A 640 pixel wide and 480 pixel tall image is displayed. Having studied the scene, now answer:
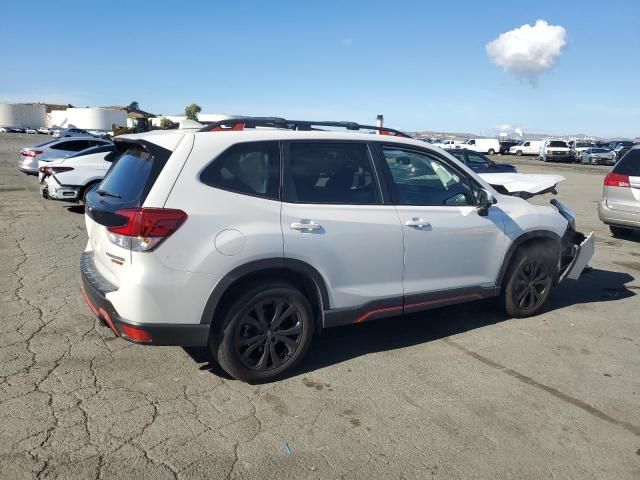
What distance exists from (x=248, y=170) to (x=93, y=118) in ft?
333

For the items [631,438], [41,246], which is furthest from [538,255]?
[41,246]

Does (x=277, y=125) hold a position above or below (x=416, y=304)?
above

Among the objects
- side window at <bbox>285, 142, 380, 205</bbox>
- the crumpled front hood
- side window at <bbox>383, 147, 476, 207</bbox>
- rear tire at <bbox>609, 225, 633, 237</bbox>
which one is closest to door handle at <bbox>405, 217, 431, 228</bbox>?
side window at <bbox>383, 147, 476, 207</bbox>

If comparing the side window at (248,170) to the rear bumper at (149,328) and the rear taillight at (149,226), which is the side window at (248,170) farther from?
the rear bumper at (149,328)

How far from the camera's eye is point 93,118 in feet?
311

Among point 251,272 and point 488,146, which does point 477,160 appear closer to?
point 251,272

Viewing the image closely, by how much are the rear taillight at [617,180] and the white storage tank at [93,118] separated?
95345mm

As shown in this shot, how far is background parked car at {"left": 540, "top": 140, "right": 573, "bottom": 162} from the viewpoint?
1815 inches

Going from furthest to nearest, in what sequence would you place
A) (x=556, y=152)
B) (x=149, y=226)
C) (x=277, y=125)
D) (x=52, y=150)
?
(x=556, y=152) < (x=52, y=150) < (x=277, y=125) < (x=149, y=226)

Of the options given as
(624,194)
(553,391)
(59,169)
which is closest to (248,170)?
(553,391)

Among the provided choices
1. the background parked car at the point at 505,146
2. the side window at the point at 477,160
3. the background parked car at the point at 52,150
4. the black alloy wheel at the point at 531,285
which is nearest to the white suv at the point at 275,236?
the black alloy wheel at the point at 531,285

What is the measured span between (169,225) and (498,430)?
2.41 meters

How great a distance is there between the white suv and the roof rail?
2 cm

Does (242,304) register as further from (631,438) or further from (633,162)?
(633,162)
